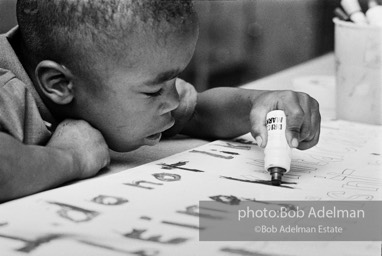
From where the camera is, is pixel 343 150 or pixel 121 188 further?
pixel 343 150

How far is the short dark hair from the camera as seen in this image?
0.64 m

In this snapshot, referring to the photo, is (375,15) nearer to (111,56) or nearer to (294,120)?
(294,120)

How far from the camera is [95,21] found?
0.64m

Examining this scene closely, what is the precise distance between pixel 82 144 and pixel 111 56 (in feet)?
0.31

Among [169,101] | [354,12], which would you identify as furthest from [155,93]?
[354,12]

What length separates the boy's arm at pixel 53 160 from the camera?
558 millimetres

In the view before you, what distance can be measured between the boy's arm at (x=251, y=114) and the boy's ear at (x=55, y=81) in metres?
0.21

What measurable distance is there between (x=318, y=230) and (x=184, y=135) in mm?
401

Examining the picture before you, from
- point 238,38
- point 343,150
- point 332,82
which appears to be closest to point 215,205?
point 343,150

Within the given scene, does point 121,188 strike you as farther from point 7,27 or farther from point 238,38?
point 238,38

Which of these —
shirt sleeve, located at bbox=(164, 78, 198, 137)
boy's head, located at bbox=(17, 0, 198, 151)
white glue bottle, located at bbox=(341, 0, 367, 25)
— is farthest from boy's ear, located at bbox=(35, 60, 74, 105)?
white glue bottle, located at bbox=(341, 0, 367, 25)

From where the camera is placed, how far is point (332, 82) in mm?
1145

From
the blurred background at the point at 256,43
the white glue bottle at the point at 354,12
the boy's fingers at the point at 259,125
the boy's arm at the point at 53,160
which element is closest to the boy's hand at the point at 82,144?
the boy's arm at the point at 53,160

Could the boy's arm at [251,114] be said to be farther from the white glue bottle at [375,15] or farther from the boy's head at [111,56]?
the white glue bottle at [375,15]
